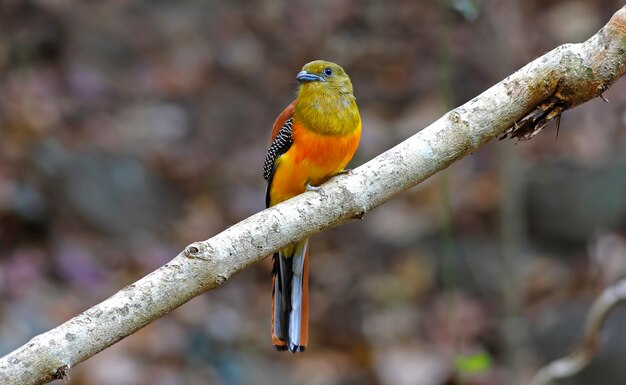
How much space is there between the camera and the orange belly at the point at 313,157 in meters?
3.73

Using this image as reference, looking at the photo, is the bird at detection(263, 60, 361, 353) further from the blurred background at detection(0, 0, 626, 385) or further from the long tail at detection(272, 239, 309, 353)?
the blurred background at detection(0, 0, 626, 385)

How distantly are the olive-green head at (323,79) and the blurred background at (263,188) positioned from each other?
128cm

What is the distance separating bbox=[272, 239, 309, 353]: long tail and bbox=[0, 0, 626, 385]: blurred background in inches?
56.7

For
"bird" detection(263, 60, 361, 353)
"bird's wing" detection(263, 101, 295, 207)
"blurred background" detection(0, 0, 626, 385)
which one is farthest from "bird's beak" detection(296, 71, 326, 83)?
"blurred background" detection(0, 0, 626, 385)

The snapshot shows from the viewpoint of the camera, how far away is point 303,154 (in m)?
3.77

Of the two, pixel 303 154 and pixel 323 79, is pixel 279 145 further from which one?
pixel 323 79

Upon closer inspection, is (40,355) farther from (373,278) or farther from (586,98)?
(373,278)

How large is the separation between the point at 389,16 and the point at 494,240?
242cm

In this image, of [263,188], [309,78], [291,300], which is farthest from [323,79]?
[263,188]

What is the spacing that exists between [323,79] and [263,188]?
384 centimetres

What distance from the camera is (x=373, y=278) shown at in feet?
23.3

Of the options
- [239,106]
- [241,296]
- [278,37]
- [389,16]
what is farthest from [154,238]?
[389,16]

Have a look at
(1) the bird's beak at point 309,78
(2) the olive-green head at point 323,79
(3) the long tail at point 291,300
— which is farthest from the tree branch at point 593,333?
(1) the bird's beak at point 309,78

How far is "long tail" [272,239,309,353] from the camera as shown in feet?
12.1
